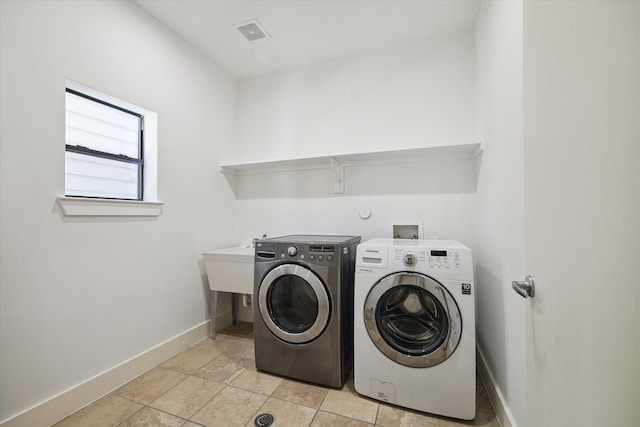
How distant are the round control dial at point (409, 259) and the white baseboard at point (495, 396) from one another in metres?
0.80

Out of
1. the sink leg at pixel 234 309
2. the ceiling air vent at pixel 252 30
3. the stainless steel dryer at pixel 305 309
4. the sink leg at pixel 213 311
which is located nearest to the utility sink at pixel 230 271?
the sink leg at pixel 213 311

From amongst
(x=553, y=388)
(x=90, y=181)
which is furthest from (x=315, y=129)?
(x=553, y=388)

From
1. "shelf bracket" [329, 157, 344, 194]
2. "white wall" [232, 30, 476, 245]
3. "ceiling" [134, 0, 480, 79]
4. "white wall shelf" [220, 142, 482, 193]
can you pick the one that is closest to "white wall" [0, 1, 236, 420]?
"ceiling" [134, 0, 480, 79]

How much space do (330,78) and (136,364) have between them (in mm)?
2795

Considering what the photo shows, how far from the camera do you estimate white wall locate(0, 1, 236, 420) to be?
1229mm

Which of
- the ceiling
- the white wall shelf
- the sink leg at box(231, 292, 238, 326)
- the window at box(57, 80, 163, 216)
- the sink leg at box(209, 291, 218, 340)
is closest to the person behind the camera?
the window at box(57, 80, 163, 216)

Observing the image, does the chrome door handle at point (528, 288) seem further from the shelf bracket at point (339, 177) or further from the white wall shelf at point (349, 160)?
the shelf bracket at point (339, 177)

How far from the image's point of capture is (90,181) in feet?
5.43

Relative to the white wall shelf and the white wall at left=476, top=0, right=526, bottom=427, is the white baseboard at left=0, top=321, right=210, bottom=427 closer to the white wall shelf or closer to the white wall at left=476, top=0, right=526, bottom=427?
the white wall shelf

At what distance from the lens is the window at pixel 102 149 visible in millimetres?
1561

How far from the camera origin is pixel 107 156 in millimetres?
1724

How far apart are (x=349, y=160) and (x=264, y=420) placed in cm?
193

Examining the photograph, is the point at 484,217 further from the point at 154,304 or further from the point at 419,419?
the point at 154,304

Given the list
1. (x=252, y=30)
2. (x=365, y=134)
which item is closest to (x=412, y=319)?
(x=365, y=134)
